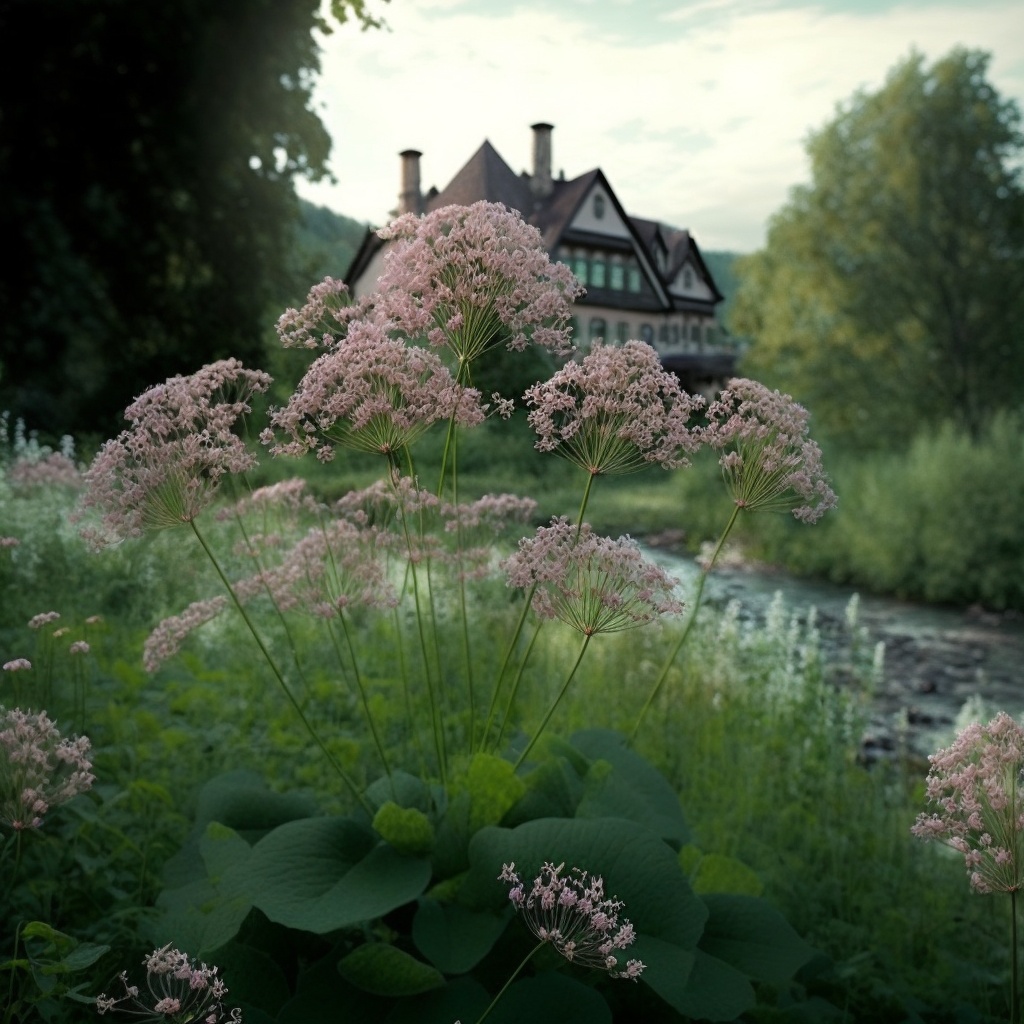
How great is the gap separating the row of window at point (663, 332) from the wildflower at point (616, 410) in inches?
162

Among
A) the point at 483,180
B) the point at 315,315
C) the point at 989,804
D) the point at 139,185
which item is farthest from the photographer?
the point at 139,185

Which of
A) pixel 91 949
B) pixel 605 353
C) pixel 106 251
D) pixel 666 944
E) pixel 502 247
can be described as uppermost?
pixel 106 251

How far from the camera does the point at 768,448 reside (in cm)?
168

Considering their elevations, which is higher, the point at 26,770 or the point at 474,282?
the point at 474,282

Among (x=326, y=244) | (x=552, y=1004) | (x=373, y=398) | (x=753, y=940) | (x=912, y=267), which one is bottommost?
Result: (x=753, y=940)

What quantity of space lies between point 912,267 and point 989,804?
13012 mm

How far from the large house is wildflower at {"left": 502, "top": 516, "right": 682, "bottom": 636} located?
4160 millimetres

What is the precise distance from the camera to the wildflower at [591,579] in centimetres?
158

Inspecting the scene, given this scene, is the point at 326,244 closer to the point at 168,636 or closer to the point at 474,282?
the point at 168,636

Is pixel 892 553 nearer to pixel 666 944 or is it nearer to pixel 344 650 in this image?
pixel 344 650

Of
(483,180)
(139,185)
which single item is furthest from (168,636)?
(139,185)

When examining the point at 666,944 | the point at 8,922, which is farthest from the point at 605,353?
the point at 8,922

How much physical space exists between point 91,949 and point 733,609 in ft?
13.6

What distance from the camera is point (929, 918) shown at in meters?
2.95
